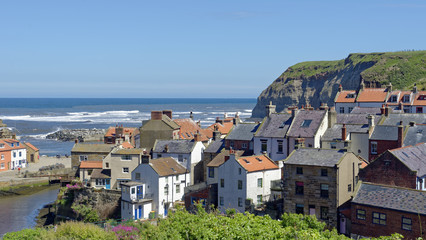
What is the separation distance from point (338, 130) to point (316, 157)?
40.1 feet

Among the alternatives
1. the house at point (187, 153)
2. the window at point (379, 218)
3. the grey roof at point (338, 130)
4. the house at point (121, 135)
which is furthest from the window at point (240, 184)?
the house at point (121, 135)

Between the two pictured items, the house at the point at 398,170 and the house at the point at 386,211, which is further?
the house at the point at 398,170

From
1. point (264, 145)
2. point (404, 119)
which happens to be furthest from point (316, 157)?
point (404, 119)

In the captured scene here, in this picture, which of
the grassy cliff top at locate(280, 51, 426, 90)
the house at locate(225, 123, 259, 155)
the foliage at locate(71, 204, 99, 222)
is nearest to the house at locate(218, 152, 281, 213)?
the house at locate(225, 123, 259, 155)

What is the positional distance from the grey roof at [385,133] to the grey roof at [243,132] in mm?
14482

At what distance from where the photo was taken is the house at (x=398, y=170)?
131ft

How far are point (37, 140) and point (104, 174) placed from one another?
87.8 m

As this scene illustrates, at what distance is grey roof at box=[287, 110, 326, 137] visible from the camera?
5366 cm

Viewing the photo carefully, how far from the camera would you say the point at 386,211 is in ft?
118

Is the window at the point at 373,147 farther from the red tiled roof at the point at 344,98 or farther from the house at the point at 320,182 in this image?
the red tiled roof at the point at 344,98

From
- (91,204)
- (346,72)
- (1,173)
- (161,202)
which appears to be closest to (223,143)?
(161,202)

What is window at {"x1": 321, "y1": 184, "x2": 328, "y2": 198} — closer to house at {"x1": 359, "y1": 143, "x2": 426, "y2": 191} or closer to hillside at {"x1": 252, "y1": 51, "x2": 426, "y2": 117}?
house at {"x1": 359, "y1": 143, "x2": 426, "y2": 191}

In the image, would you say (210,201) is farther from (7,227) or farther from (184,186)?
(7,227)

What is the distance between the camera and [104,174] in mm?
59156
